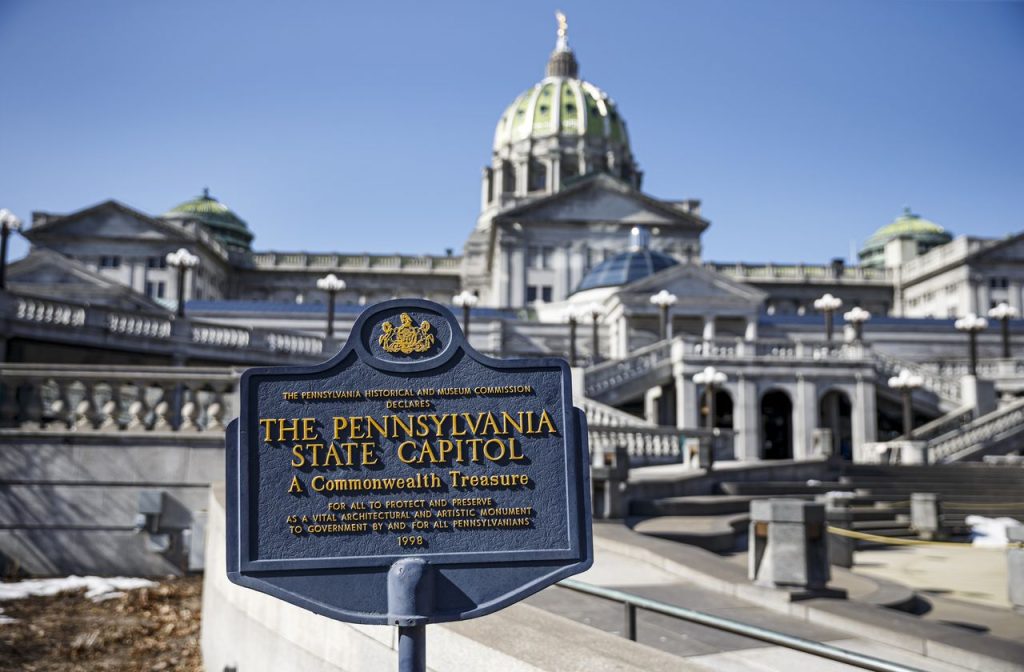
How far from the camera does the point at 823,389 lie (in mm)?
44469

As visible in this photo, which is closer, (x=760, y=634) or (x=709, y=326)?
(x=760, y=634)

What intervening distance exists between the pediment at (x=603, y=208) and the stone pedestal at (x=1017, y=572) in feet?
223

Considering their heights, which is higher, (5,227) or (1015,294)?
(1015,294)

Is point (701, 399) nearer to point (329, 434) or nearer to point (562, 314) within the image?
point (562, 314)

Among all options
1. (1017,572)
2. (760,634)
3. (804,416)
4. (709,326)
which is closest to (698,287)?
(709,326)

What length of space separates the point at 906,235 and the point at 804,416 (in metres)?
71.1

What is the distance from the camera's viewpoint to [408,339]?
461 cm

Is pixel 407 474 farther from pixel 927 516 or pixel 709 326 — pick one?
pixel 709 326

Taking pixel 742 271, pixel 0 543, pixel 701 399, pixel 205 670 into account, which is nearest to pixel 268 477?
pixel 205 670

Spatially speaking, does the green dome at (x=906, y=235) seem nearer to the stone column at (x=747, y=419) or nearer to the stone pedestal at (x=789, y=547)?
the stone column at (x=747, y=419)

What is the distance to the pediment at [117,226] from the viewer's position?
265 ft

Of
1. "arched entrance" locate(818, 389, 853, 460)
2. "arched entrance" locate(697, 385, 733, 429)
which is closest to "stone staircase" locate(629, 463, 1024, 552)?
"arched entrance" locate(818, 389, 853, 460)

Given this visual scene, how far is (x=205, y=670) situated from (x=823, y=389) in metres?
39.6

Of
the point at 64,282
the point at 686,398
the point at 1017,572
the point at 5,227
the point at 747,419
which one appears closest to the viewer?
the point at 1017,572
